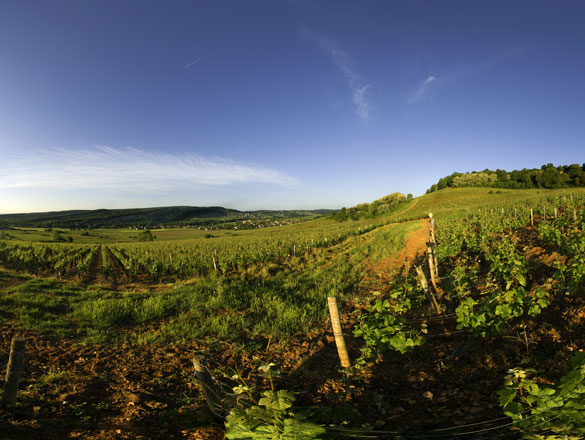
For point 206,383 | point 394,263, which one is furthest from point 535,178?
point 206,383

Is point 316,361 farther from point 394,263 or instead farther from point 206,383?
point 394,263

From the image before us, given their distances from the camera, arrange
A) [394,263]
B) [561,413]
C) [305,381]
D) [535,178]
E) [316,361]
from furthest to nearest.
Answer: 1. [535,178]
2. [394,263]
3. [316,361]
4. [305,381]
5. [561,413]

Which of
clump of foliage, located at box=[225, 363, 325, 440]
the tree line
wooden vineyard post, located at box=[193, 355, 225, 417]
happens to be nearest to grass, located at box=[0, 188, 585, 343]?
wooden vineyard post, located at box=[193, 355, 225, 417]

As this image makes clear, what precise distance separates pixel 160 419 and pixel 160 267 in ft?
61.0

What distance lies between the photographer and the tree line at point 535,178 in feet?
204

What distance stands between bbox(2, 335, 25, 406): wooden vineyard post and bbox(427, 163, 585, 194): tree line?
9030 centimetres

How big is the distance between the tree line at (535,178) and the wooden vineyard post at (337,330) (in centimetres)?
8579

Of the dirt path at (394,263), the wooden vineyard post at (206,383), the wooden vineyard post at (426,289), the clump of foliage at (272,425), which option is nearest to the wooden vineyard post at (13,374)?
the wooden vineyard post at (206,383)

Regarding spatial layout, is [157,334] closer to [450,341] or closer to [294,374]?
[294,374]

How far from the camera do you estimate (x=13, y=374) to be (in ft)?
12.6

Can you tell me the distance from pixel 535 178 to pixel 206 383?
97147mm

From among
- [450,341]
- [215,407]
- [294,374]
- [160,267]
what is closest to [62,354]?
[215,407]

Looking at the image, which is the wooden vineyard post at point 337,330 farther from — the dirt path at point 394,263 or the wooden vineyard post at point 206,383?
the dirt path at point 394,263

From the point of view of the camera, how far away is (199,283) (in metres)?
13.0
